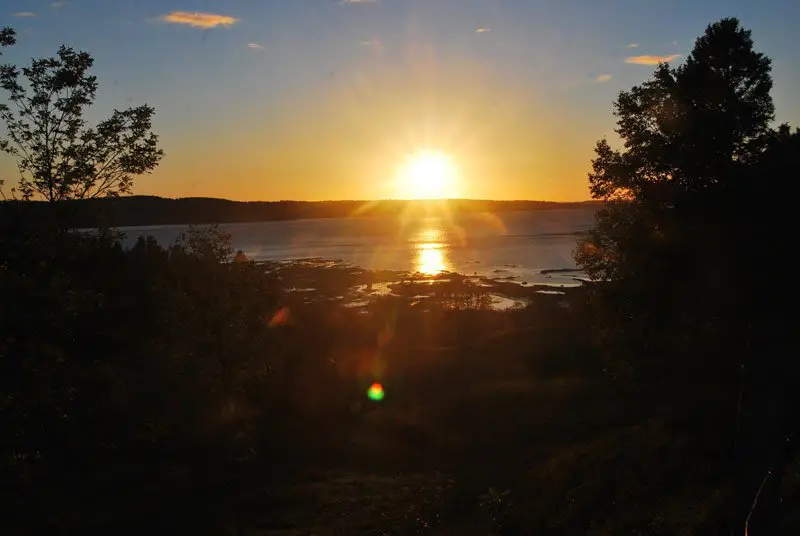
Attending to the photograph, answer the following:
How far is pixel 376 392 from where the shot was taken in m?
47.0

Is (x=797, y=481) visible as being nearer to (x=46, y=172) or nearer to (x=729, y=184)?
(x=729, y=184)

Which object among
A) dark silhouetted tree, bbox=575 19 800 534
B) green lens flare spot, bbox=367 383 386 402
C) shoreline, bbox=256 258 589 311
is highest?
dark silhouetted tree, bbox=575 19 800 534

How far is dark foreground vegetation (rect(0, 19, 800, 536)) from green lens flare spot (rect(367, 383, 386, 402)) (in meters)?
0.89

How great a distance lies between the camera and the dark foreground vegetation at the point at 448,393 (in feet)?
58.2

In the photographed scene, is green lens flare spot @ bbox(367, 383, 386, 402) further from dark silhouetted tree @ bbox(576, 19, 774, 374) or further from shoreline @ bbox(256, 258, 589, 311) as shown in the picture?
shoreline @ bbox(256, 258, 589, 311)

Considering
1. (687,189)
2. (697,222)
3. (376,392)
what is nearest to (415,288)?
(376,392)

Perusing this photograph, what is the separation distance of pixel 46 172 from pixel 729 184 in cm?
2340

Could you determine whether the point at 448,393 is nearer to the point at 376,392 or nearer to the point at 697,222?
the point at 376,392

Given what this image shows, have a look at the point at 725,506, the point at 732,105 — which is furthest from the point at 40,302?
the point at 732,105

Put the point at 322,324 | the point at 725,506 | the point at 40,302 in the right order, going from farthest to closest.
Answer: the point at 322,324, the point at 40,302, the point at 725,506

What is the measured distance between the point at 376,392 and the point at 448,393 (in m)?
5.19

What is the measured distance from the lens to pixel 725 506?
13.2m

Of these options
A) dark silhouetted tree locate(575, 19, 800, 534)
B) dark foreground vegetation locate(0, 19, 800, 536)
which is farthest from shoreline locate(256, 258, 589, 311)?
dark silhouetted tree locate(575, 19, 800, 534)

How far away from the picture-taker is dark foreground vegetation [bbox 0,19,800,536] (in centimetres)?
1775
